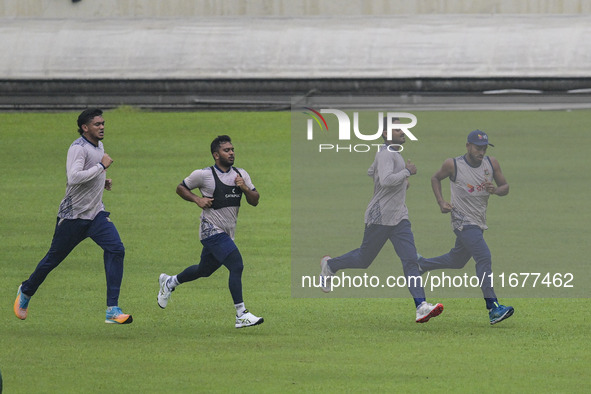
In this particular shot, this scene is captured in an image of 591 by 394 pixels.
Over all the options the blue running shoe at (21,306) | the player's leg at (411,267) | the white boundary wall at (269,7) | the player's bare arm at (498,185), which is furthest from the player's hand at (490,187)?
the white boundary wall at (269,7)

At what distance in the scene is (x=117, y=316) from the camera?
10953mm

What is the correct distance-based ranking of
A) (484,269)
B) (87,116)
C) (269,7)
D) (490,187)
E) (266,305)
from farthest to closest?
(269,7) < (266,305) < (490,187) < (484,269) < (87,116)

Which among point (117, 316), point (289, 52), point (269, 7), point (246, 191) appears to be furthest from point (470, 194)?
point (269, 7)

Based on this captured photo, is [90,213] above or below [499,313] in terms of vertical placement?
above

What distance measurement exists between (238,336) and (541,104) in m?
16.7

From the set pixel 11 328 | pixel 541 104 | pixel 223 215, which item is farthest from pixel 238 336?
pixel 541 104

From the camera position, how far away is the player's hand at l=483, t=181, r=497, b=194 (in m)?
11.5

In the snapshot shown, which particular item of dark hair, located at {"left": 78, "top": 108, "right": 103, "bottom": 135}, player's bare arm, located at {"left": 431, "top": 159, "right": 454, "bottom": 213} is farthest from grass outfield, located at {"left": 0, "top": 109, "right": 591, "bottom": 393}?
dark hair, located at {"left": 78, "top": 108, "right": 103, "bottom": 135}

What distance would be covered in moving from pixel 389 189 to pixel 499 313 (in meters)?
1.55

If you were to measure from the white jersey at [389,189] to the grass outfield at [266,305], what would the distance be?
3.32ft

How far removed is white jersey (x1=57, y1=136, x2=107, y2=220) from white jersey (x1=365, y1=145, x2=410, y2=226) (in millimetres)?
2577

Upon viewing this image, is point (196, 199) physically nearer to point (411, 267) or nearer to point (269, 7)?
point (411, 267)

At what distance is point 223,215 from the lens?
11016 millimetres

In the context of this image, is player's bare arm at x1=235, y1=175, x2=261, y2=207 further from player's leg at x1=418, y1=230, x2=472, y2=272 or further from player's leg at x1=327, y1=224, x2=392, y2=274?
player's leg at x1=418, y1=230, x2=472, y2=272
